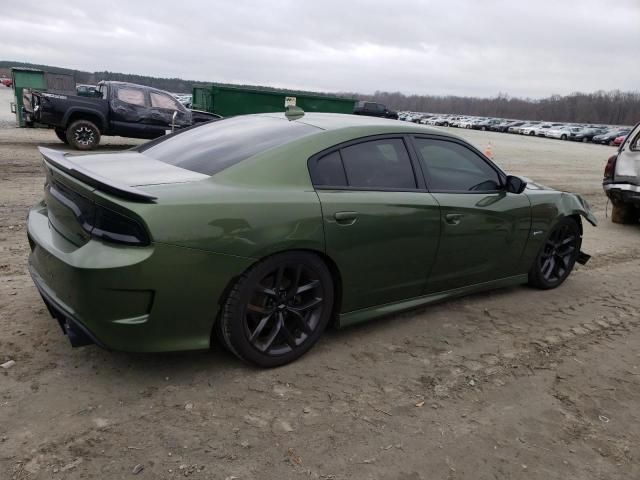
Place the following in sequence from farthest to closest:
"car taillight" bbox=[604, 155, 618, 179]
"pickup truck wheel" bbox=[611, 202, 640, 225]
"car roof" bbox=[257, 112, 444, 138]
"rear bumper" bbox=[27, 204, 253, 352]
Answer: "pickup truck wheel" bbox=[611, 202, 640, 225]
"car taillight" bbox=[604, 155, 618, 179]
"car roof" bbox=[257, 112, 444, 138]
"rear bumper" bbox=[27, 204, 253, 352]

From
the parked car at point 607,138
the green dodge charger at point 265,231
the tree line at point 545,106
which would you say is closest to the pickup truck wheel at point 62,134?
the green dodge charger at point 265,231

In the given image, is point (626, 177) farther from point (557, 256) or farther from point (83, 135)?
point (83, 135)

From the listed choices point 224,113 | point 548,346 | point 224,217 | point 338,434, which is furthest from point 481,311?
point 224,113

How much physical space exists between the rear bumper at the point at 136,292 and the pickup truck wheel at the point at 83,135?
10.7m

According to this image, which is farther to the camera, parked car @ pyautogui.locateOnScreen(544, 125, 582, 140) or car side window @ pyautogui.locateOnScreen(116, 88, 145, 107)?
parked car @ pyautogui.locateOnScreen(544, 125, 582, 140)

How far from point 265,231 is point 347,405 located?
105cm

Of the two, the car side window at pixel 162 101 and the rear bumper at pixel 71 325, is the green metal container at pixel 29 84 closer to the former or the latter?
the car side window at pixel 162 101

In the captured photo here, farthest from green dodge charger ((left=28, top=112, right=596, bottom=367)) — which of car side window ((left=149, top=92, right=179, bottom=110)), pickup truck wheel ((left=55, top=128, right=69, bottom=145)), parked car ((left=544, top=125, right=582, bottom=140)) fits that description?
parked car ((left=544, top=125, right=582, bottom=140))

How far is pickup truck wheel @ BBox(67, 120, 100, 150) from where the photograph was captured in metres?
12.5

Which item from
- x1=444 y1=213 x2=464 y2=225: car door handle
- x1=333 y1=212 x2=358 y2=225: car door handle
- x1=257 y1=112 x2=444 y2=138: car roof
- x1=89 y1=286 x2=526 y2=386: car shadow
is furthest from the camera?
x1=444 y1=213 x2=464 y2=225: car door handle

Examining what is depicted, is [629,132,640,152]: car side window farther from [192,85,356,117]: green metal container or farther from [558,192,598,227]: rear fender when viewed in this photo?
[192,85,356,117]: green metal container

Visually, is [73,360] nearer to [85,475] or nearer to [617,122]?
[85,475]

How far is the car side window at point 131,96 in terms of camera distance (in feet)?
43.2

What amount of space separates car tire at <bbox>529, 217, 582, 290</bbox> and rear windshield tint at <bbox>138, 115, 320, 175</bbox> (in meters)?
2.63
